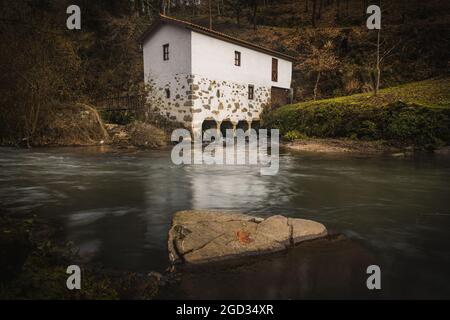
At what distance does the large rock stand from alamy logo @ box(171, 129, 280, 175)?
6.01m

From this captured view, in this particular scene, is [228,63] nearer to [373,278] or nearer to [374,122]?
[374,122]

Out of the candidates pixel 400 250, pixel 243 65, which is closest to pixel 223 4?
pixel 243 65

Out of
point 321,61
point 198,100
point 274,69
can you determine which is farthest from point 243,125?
point 321,61

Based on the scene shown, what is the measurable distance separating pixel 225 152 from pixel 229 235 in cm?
1204

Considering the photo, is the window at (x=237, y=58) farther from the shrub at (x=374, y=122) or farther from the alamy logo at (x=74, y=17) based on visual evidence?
the alamy logo at (x=74, y=17)

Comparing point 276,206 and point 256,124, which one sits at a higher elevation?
point 256,124

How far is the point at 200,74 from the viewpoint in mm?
21031

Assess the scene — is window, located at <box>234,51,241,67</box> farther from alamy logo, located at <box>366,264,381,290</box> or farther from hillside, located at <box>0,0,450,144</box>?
alamy logo, located at <box>366,264,381,290</box>

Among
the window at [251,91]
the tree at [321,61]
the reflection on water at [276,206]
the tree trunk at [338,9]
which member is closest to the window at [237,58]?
the window at [251,91]

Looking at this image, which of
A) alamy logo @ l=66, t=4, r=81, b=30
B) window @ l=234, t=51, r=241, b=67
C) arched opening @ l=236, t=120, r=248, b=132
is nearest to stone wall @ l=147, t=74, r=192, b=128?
window @ l=234, t=51, r=241, b=67

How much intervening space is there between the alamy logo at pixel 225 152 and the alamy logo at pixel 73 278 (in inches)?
309

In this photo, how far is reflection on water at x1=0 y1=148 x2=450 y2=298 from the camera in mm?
3854

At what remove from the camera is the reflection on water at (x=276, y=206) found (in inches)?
152
